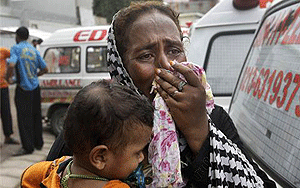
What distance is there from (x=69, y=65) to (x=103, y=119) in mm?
5732

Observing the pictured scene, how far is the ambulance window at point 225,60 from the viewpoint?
12.2 ft

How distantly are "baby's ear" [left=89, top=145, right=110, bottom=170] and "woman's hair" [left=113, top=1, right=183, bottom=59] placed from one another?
1.62 ft

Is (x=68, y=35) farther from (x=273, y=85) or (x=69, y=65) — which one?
(x=273, y=85)

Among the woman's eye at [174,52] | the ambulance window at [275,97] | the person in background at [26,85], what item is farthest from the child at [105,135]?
the person in background at [26,85]

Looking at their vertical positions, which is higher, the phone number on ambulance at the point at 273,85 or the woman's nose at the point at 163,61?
the woman's nose at the point at 163,61

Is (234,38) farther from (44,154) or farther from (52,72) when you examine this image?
(52,72)

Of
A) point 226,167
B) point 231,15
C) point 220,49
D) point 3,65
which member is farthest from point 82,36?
point 226,167

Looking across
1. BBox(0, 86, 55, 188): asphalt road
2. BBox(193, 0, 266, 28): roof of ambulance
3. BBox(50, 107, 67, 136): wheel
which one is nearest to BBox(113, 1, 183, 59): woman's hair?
BBox(193, 0, 266, 28): roof of ambulance

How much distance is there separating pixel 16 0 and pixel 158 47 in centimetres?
2251

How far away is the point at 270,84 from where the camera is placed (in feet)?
5.74

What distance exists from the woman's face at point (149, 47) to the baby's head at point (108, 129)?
0.23m

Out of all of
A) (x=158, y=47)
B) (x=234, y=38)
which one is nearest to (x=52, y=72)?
(x=234, y=38)

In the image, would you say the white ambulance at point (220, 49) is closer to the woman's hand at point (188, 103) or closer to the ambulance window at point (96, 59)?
the woman's hand at point (188, 103)

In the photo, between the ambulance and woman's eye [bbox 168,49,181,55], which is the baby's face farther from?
the ambulance
